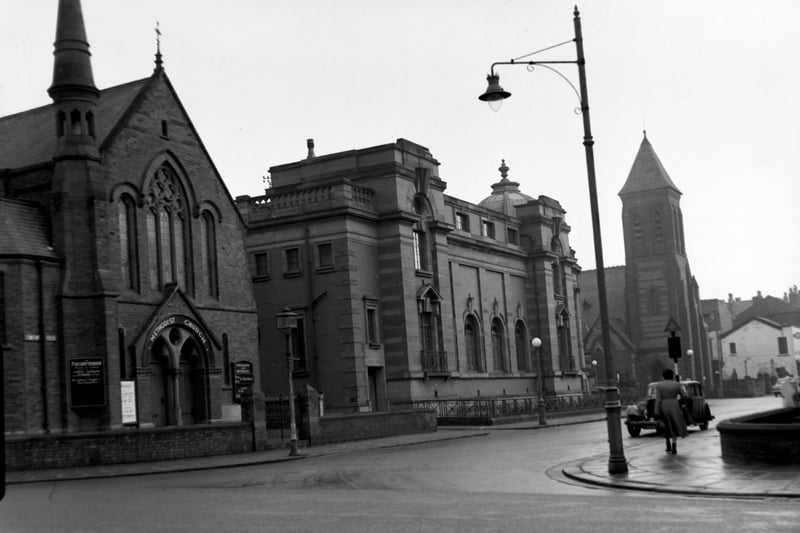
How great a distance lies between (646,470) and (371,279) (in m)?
32.6

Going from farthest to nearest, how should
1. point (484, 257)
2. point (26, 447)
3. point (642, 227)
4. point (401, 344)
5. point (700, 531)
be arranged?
point (642, 227), point (484, 257), point (401, 344), point (26, 447), point (700, 531)

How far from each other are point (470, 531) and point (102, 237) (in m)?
26.9

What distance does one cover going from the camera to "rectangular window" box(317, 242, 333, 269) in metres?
49.7

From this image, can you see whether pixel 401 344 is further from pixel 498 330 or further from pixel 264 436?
pixel 264 436

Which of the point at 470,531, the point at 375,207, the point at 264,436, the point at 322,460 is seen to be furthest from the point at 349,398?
the point at 470,531

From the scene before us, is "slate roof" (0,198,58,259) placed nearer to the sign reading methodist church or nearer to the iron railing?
the sign reading methodist church

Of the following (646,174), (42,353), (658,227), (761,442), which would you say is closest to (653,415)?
(761,442)

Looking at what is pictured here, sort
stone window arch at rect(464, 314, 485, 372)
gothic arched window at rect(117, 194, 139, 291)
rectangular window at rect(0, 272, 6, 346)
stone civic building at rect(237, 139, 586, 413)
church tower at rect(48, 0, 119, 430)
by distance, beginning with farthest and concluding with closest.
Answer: stone window arch at rect(464, 314, 485, 372) → stone civic building at rect(237, 139, 586, 413) → gothic arched window at rect(117, 194, 139, 291) → church tower at rect(48, 0, 119, 430) → rectangular window at rect(0, 272, 6, 346)

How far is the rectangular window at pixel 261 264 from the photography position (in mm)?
51500

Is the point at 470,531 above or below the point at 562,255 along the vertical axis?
below

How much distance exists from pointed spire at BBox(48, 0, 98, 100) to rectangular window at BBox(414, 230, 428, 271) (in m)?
21.5

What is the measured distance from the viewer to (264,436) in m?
33.2

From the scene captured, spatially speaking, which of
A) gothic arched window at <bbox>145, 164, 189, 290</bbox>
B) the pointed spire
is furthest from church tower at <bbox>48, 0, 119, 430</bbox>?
gothic arched window at <bbox>145, 164, 189, 290</bbox>

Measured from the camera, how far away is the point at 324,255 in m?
49.9
